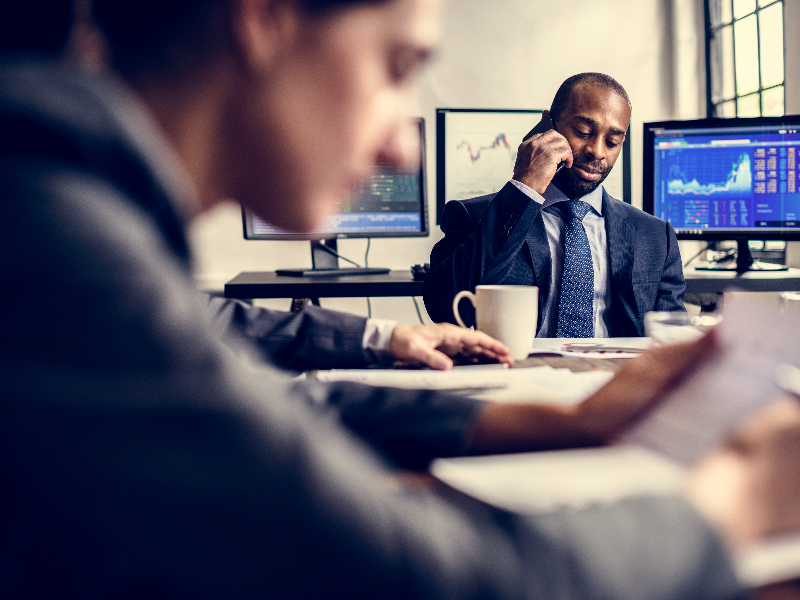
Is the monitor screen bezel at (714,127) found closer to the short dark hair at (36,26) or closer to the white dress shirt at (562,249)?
the white dress shirt at (562,249)

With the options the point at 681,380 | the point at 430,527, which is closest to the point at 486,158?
the point at 681,380

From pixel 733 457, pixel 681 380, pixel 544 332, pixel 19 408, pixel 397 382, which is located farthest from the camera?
pixel 544 332

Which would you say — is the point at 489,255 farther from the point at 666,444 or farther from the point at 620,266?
the point at 666,444

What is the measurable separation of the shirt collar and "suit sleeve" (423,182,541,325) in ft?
0.84

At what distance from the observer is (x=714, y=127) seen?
7.71ft

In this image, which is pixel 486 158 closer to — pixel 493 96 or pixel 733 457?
pixel 493 96

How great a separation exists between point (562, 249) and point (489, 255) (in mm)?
288

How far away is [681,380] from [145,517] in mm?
338

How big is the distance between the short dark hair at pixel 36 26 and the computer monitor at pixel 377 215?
236 centimetres

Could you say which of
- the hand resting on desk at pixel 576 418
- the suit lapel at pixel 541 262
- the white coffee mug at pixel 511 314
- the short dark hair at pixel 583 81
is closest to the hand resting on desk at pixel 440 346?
the white coffee mug at pixel 511 314

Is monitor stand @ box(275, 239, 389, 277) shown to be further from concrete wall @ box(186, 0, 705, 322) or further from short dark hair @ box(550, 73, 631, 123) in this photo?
short dark hair @ box(550, 73, 631, 123)

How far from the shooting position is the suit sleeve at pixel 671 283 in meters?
1.58

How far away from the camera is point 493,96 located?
3494 millimetres

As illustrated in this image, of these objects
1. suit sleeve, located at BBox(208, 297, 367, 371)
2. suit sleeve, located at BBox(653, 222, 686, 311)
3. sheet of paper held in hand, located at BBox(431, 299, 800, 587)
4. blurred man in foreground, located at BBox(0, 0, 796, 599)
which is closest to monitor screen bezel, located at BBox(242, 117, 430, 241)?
suit sleeve, located at BBox(653, 222, 686, 311)
